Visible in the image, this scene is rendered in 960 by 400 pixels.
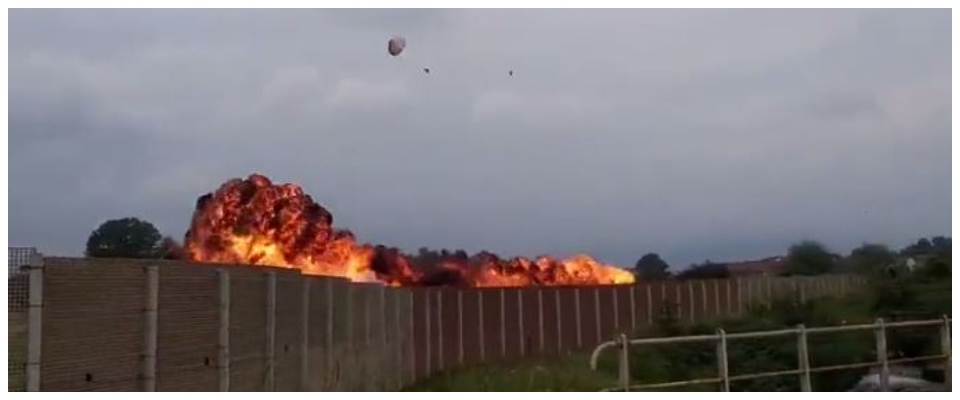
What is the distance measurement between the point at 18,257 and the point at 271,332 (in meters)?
4.42

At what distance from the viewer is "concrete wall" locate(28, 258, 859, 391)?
7.85m

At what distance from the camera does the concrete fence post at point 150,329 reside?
8.47m

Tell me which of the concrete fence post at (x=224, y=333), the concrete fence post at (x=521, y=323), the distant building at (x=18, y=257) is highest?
the distant building at (x=18, y=257)

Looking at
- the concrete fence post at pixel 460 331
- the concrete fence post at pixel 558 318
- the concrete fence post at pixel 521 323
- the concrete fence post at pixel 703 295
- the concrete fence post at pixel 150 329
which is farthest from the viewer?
the concrete fence post at pixel 703 295

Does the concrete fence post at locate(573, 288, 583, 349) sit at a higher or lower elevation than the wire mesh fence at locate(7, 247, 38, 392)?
lower

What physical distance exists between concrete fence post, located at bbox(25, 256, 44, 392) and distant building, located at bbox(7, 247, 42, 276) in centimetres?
3

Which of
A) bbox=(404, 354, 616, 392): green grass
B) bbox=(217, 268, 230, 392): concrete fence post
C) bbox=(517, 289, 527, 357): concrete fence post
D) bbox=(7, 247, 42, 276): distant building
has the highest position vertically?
bbox=(7, 247, 42, 276): distant building

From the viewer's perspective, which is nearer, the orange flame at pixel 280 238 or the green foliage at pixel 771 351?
the green foliage at pixel 771 351

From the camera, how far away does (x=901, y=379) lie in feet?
45.0

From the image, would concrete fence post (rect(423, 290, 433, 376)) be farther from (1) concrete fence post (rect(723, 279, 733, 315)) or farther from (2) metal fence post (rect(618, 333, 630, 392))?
(1) concrete fence post (rect(723, 279, 733, 315))

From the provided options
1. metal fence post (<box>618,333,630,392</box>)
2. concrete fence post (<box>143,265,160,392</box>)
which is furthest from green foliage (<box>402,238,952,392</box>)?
concrete fence post (<box>143,265,160,392</box>)

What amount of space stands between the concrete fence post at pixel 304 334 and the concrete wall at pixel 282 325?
0.07ft

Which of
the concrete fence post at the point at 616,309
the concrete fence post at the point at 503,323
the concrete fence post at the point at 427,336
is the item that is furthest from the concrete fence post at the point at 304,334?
the concrete fence post at the point at 616,309

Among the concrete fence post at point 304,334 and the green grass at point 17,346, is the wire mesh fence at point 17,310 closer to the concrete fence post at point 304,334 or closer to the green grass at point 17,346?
the green grass at point 17,346
